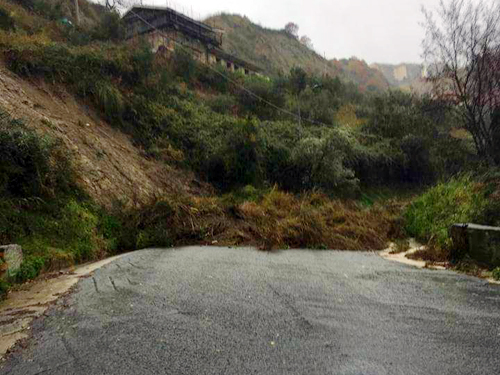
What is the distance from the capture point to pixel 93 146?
1286cm

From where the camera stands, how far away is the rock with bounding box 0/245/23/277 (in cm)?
594

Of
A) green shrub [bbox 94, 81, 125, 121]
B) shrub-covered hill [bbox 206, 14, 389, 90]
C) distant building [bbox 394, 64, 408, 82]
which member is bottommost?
green shrub [bbox 94, 81, 125, 121]

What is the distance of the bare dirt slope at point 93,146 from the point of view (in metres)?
11.3

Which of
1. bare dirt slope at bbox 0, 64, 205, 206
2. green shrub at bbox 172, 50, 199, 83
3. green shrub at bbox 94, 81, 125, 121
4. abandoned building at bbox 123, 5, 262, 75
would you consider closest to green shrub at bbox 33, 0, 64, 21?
abandoned building at bbox 123, 5, 262, 75

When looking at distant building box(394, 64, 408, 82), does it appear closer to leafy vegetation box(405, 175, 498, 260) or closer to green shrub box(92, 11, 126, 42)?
green shrub box(92, 11, 126, 42)

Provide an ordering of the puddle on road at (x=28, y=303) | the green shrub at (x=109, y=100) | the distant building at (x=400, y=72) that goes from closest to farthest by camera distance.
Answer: the puddle on road at (x=28, y=303) → the green shrub at (x=109, y=100) → the distant building at (x=400, y=72)

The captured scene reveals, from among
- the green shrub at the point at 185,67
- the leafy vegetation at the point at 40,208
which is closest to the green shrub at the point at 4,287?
the leafy vegetation at the point at 40,208

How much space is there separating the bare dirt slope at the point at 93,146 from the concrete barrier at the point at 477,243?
9.18m

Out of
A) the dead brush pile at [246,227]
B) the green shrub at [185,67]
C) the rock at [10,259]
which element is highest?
the green shrub at [185,67]

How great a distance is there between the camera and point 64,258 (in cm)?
748

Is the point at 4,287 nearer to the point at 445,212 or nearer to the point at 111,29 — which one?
the point at 445,212

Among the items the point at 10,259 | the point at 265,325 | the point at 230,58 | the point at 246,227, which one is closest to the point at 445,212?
the point at 246,227

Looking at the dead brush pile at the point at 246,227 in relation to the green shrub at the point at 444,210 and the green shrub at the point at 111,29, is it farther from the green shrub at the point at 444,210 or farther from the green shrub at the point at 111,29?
the green shrub at the point at 111,29

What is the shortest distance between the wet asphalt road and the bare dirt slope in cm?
519
